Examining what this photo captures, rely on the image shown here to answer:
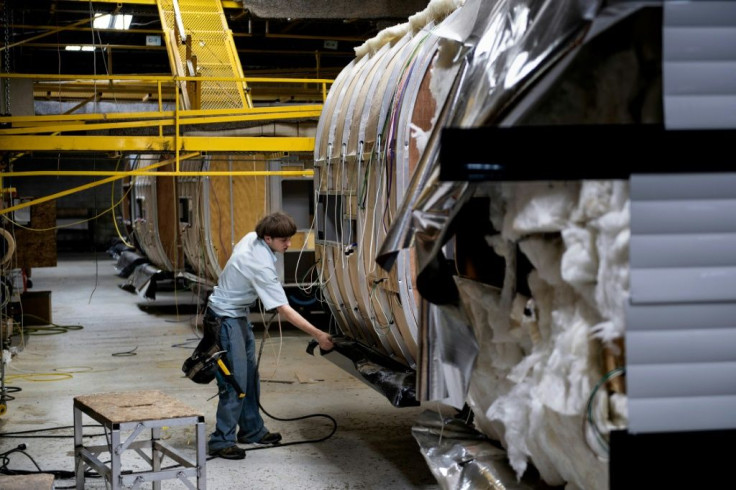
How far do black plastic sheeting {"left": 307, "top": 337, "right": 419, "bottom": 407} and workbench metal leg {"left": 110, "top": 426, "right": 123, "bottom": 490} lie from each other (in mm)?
1849

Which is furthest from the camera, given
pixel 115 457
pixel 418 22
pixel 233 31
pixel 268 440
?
pixel 233 31

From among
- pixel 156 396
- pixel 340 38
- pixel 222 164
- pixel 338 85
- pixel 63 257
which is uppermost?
pixel 340 38

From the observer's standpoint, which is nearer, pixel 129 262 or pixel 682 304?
pixel 682 304

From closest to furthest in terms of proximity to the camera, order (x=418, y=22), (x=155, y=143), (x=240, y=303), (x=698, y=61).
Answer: (x=698, y=61) → (x=418, y=22) → (x=240, y=303) → (x=155, y=143)

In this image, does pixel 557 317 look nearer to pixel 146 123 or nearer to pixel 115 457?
pixel 115 457

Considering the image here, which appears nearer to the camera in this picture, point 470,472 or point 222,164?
point 470,472

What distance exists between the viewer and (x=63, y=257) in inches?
1362

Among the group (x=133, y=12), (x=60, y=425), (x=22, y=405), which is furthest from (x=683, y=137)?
(x=133, y=12)

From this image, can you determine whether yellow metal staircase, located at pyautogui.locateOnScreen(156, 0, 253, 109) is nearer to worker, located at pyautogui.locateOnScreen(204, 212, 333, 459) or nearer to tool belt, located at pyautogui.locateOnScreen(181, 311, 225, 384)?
worker, located at pyautogui.locateOnScreen(204, 212, 333, 459)

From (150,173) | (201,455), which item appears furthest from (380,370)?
(150,173)

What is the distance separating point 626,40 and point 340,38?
16.4 meters

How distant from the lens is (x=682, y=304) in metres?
2.68

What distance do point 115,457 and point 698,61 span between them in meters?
4.87

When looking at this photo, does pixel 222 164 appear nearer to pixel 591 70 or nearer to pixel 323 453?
pixel 323 453
